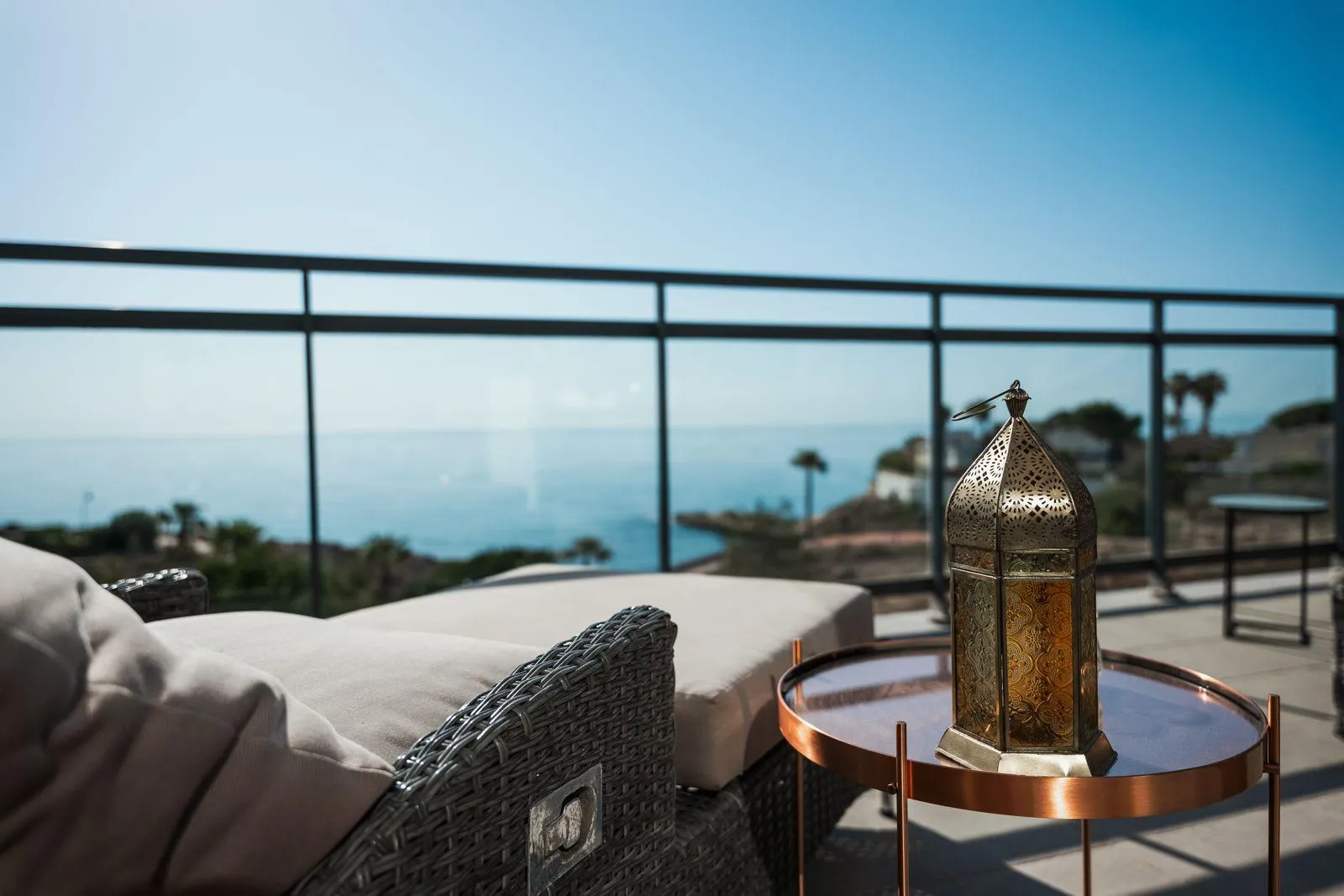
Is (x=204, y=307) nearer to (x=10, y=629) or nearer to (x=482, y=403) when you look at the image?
(x=482, y=403)

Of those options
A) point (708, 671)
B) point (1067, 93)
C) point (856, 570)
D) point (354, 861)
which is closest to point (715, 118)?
point (1067, 93)

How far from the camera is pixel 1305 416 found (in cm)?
451

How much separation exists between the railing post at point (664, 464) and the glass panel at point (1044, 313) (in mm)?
1341

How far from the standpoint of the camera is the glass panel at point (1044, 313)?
3.73 meters

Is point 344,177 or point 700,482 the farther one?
point 344,177

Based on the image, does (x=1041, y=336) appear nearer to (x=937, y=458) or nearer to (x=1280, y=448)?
(x=937, y=458)

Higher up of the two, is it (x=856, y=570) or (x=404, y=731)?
(x=404, y=731)

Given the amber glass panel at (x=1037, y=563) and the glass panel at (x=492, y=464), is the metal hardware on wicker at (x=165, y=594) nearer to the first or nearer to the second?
the amber glass panel at (x=1037, y=563)

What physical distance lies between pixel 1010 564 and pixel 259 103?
9.98 meters

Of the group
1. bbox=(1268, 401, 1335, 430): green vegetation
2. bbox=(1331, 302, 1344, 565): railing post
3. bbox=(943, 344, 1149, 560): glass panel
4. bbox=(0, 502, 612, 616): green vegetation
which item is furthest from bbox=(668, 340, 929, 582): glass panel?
bbox=(1331, 302, 1344, 565): railing post

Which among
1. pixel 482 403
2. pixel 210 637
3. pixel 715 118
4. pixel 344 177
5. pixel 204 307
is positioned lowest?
pixel 210 637

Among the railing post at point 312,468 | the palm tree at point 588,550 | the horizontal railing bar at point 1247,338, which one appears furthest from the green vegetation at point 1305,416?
the railing post at point 312,468

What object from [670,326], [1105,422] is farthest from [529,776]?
[1105,422]

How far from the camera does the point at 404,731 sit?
2.53 ft
